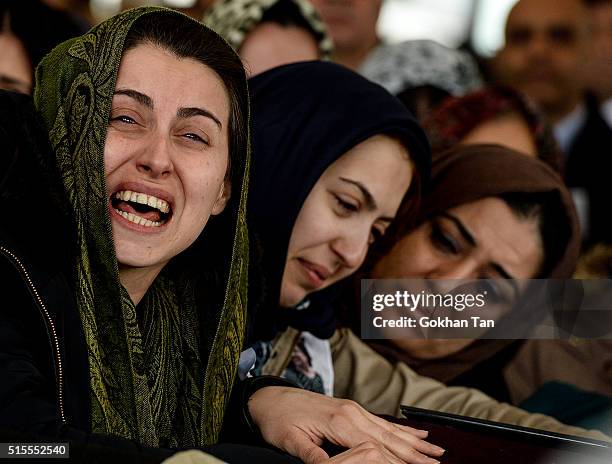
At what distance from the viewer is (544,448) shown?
5.40 ft

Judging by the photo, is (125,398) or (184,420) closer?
(125,398)

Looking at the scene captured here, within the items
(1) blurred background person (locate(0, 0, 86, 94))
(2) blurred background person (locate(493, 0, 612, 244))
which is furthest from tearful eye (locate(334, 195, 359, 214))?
(2) blurred background person (locate(493, 0, 612, 244))

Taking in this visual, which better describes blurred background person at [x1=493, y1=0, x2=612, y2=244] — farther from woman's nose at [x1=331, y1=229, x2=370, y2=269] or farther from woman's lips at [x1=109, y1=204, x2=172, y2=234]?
woman's lips at [x1=109, y1=204, x2=172, y2=234]

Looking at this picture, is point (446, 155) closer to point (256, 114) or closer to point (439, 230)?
point (439, 230)

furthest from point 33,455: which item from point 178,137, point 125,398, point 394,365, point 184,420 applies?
point 394,365

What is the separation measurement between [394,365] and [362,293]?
0.68 ft

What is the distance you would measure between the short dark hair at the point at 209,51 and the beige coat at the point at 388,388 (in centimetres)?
64

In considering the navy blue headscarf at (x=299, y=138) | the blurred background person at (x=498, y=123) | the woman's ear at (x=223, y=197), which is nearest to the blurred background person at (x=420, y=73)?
the blurred background person at (x=498, y=123)

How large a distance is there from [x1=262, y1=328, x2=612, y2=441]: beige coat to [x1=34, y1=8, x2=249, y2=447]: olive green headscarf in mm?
453

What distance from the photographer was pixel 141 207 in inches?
64.9

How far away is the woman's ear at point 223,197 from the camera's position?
186 cm

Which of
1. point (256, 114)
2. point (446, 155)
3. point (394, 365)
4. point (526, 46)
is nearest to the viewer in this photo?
point (256, 114)

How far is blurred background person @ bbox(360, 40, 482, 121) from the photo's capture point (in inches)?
154

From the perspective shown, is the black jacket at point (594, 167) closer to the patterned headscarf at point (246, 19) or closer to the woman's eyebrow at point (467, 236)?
the woman's eyebrow at point (467, 236)
